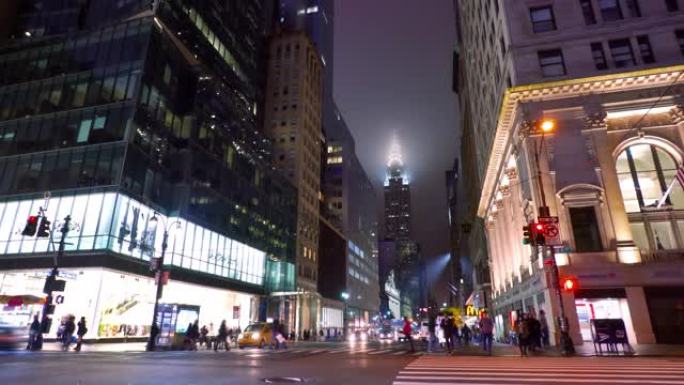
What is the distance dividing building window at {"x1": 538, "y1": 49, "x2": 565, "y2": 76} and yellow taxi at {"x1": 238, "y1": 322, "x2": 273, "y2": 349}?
2912 centimetres

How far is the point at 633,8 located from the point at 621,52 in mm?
4213

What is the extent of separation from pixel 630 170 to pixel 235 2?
6267 centimetres

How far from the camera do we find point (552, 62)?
3098 centimetres

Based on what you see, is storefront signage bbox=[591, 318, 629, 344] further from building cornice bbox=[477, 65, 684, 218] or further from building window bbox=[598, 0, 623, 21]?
building window bbox=[598, 0, 623, 21]

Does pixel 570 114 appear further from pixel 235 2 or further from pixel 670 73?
pixel 235 2

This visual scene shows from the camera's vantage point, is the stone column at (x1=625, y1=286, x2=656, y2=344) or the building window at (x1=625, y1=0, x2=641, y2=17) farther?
the building window at (x1=625, y1=0, x2=641, y2=17)

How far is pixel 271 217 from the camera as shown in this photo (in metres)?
63.5

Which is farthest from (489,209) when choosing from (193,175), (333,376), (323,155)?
(323,155)

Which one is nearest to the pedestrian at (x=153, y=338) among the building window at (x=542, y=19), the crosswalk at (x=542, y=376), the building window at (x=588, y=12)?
the crosswalk at (x=542, y=376)

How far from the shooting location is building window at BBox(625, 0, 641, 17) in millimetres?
31031

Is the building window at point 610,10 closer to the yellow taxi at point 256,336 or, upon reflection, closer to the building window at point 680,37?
the building window at point 680,37

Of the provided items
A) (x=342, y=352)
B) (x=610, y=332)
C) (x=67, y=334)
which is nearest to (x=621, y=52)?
(x=610, y=332)

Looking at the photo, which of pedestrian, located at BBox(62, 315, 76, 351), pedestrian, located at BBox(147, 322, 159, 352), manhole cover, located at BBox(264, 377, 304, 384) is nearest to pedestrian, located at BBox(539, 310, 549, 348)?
manhole cover, located at BBox(264, 377, 304, 384)

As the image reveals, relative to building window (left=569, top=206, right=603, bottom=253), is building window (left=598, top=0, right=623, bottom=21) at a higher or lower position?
higher
